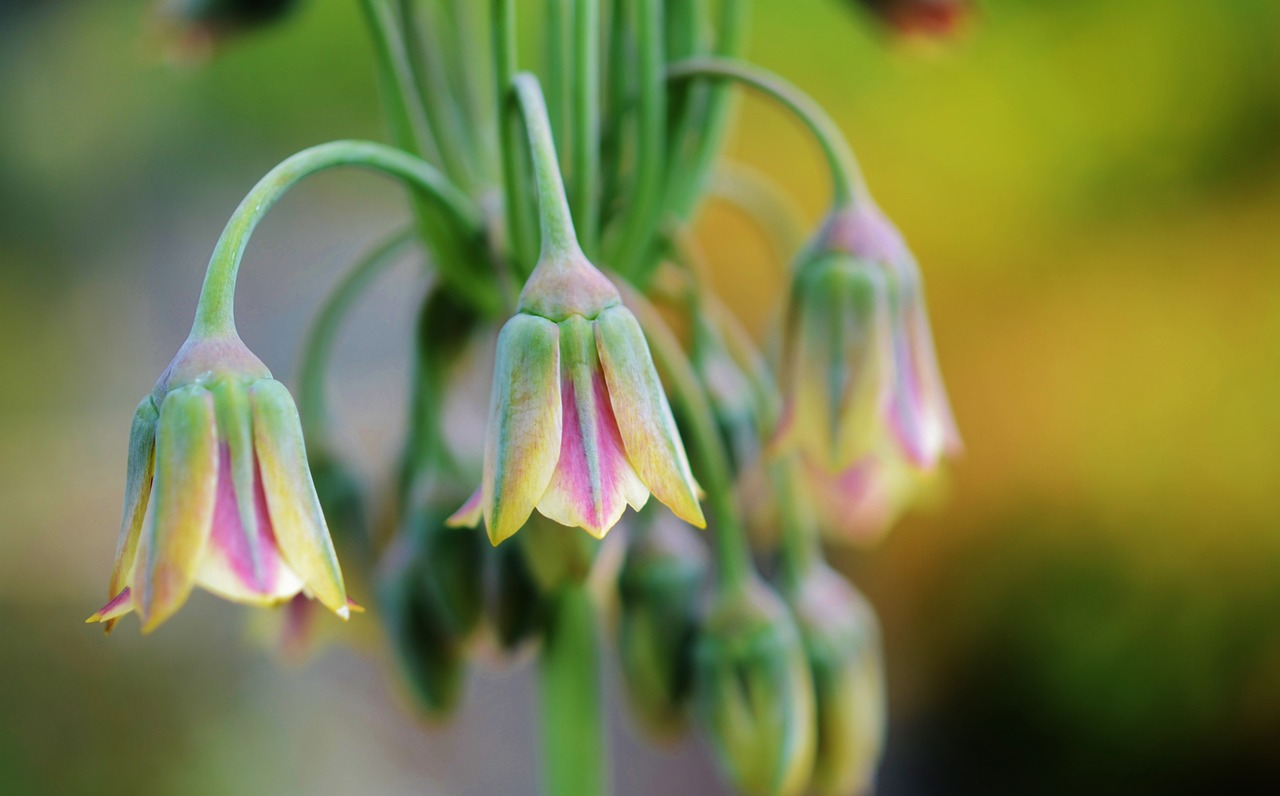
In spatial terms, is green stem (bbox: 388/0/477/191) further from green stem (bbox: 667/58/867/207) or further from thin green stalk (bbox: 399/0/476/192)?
green stem (bbox: 667/58/867/207)

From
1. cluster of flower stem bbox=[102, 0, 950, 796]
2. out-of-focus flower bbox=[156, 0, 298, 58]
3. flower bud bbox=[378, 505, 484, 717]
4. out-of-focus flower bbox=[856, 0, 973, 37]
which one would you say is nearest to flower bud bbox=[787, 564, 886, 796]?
cluster of flower stem bbox=[102, 0, 950, 796]

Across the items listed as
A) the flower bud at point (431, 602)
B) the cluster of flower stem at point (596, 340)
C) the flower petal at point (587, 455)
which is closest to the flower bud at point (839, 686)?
the cluster of flower stem at point (596, 340)

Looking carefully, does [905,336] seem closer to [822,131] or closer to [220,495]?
[822,131]

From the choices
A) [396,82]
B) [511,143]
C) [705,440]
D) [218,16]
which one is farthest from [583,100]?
[218,16]

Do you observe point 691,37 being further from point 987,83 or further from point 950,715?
point 950,715

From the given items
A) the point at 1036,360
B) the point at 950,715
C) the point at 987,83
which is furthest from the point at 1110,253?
the point at 950,715
